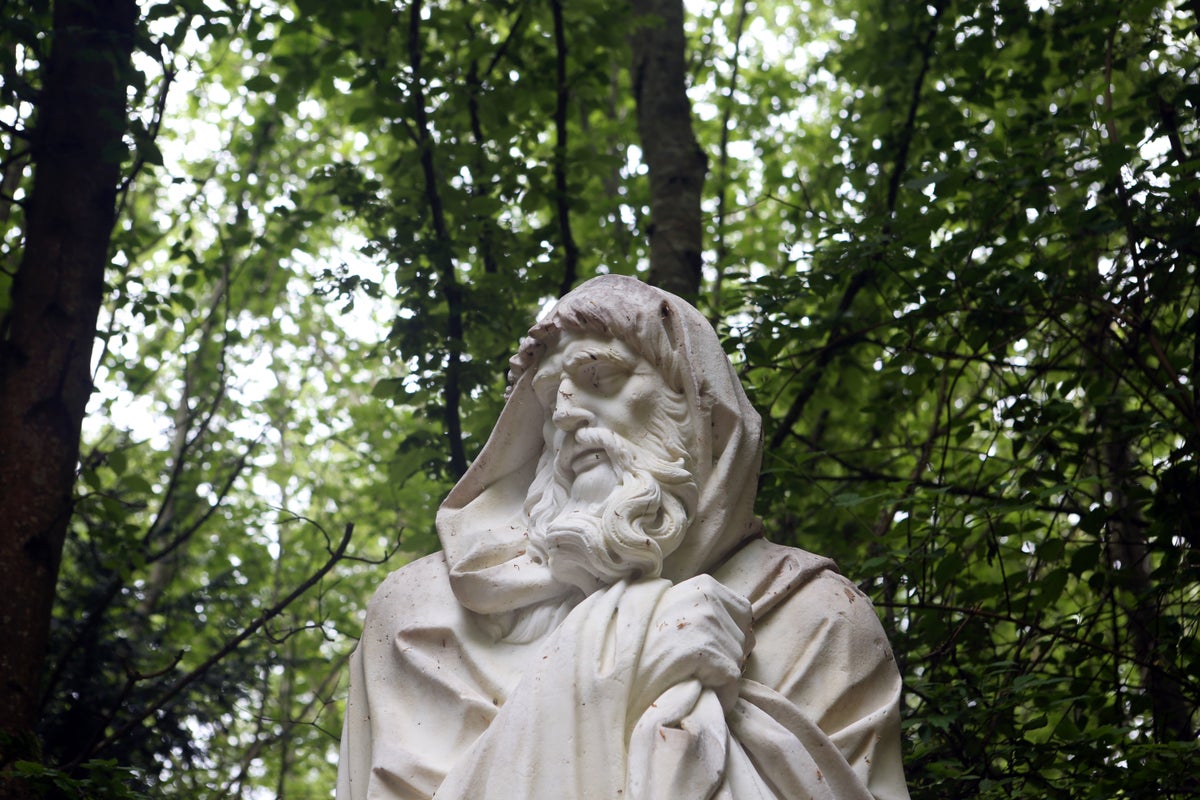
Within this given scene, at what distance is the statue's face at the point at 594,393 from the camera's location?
4387mm

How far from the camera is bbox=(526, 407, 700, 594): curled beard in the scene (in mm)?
4129

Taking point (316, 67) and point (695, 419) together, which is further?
point (316, 67)

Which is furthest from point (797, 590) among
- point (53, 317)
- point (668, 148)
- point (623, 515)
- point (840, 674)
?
point (668, 148)

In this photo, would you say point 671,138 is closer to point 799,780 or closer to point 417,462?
point 417,462

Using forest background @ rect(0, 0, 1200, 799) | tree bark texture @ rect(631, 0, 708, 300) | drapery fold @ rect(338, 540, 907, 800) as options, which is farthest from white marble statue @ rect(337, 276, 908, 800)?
tree bark texture @ rect(631, 0, 708, 300)

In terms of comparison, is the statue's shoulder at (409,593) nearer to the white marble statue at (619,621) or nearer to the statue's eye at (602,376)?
the white marble statue at (619,621)

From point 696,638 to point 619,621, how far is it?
207 mm

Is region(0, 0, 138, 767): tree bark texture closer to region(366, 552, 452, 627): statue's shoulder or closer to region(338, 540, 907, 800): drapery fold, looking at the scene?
region(366, 552, 452, 627): statue's shoulder

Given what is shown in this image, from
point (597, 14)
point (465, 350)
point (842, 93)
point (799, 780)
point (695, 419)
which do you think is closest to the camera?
point (799, 780)

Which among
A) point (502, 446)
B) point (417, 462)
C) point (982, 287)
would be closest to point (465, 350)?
point (417, 462)

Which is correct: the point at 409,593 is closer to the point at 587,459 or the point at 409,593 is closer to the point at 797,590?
the point at 587,459

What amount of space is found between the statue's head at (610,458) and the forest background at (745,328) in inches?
58.7

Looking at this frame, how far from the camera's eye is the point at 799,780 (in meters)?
3.77

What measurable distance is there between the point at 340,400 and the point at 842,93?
484 centimetres
